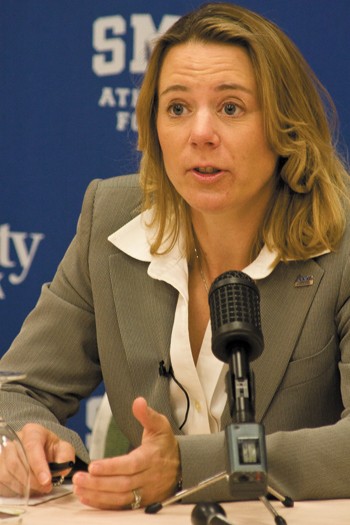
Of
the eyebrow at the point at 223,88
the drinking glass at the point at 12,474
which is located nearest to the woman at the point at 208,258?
the eyebrow at the point at 223,88

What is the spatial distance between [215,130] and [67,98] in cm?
137

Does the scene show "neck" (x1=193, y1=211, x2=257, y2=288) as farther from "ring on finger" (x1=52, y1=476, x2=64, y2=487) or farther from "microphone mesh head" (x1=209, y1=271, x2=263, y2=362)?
"microphone mesh head" (x1=209, y1=271, x2=263, y2=362)

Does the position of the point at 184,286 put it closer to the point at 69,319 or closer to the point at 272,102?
the point at 69,319

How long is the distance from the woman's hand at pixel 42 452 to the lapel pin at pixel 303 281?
0.67 metres

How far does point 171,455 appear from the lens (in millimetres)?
2027

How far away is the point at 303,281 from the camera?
97.3 inches

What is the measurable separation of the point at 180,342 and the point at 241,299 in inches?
32.0

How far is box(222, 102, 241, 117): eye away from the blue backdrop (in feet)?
3.76

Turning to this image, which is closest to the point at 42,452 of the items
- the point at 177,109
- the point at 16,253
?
the point at 177,109

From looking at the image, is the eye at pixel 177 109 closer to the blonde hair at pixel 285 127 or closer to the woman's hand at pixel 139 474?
the blonde hair at pixel 285 127

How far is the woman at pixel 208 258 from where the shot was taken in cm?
244

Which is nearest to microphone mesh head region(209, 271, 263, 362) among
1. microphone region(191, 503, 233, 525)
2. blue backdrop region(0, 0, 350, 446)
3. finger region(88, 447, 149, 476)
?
microphone region(191, 503, 233, 525)

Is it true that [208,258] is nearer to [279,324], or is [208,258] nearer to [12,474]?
[279,324]

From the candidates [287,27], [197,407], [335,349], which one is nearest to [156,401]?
[197,407]
